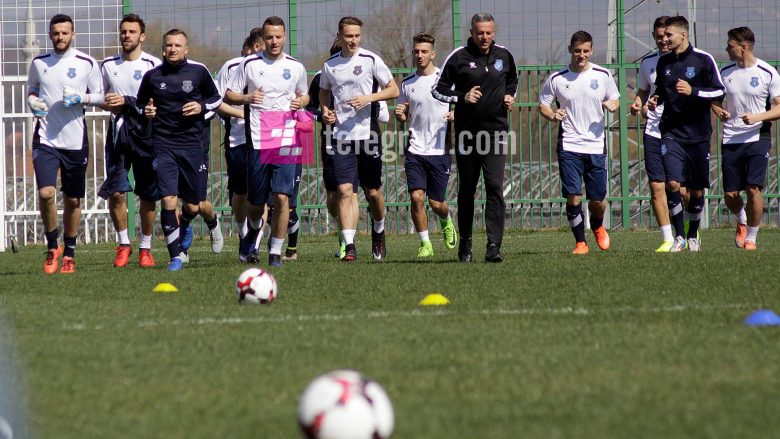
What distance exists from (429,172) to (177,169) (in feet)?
9.75

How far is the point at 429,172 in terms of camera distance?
12.9 m

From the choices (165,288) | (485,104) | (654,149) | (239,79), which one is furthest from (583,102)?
(165,288)

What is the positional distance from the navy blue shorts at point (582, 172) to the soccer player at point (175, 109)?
142 inches

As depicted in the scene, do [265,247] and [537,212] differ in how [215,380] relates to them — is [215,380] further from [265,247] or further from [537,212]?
[537,212]

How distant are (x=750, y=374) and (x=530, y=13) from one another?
14.4 m

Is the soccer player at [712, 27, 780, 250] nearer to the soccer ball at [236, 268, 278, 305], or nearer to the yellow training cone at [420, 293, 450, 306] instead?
the yellow training cone at [420, 293, 450, 306]

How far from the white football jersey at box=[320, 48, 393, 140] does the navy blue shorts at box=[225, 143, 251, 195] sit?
124 centimetres

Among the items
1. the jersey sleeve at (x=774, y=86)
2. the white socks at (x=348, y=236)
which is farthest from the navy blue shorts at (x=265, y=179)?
the jersey sleeve at (x=774, y=86)

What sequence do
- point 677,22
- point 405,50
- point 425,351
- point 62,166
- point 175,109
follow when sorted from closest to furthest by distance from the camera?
point 425,351, point 62,166, point 175,109, point 677,22, point 405,50

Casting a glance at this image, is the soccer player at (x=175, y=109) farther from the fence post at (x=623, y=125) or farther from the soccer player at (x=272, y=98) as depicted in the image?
the fence post at (x=623, y=125)

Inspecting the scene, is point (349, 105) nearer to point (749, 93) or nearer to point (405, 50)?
point (749, 93)

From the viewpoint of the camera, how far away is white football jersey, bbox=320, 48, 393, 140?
11688 mm

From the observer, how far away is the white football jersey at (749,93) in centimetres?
1278

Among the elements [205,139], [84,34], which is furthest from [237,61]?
[84,34]
